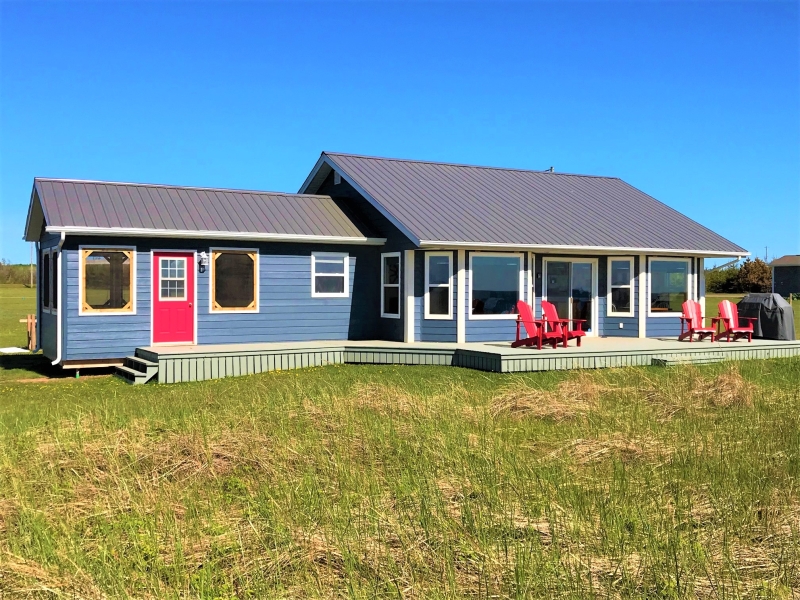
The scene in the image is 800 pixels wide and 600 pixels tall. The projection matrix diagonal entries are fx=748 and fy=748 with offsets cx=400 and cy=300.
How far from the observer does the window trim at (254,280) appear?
14.8 metres

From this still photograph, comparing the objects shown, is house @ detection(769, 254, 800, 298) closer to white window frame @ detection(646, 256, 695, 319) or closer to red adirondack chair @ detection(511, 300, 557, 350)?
white window frame @ detection(646, 256, 695, 319)

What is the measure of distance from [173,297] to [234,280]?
4.11 ft

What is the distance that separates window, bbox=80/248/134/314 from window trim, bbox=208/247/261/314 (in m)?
1.49

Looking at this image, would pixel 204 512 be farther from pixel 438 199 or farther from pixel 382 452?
pixel 438 199

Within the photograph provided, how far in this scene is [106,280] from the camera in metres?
13.9

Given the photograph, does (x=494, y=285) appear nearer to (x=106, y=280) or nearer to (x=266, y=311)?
(x=266, y=311)

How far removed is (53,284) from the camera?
583 inches

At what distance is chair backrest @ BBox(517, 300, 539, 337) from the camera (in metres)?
14.4

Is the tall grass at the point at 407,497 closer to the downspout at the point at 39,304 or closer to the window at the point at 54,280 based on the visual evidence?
the window at the point at 54,280

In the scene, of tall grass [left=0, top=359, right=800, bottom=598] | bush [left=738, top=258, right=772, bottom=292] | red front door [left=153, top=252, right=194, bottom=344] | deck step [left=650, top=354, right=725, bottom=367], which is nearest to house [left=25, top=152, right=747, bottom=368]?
red front door [left=153, top=252, right=194, bottom=344]

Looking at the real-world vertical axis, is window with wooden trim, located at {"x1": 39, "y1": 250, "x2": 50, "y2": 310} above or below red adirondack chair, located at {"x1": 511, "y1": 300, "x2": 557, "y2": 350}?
above

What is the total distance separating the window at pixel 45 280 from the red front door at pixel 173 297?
2834 mm

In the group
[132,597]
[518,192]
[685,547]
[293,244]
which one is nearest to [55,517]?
[132,597]

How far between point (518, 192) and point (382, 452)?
1359 centimetres
